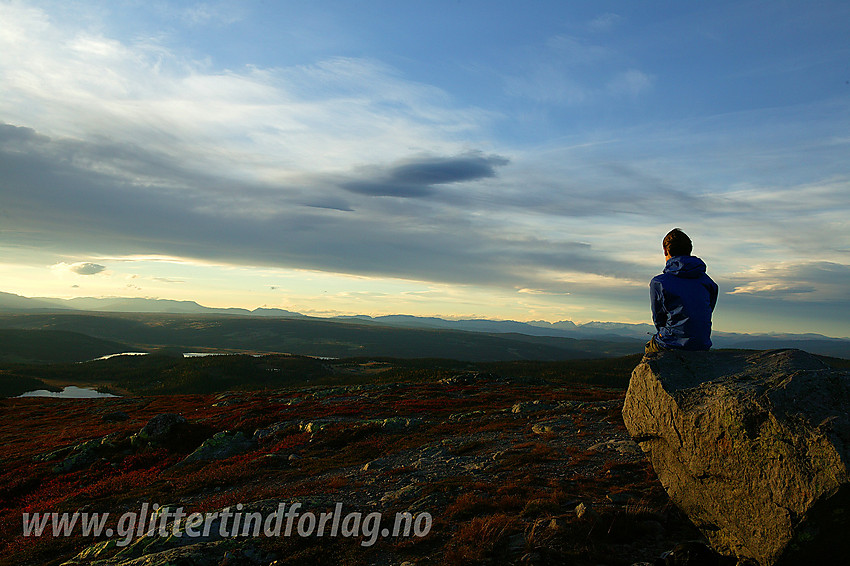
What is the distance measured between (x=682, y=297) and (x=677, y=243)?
139 centimetres

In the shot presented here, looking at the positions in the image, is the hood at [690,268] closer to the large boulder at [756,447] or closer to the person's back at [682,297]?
the person's back at [682,297]

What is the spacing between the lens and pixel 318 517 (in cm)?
1345

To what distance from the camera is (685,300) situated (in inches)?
377

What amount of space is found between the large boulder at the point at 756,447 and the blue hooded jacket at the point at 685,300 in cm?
45

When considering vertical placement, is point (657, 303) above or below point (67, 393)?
above

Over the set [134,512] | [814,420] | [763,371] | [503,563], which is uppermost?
[763,371]

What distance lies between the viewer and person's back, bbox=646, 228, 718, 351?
9570 millimetres

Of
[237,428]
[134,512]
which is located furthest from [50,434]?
[134,512]

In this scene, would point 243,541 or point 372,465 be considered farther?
point 372,465

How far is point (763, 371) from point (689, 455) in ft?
7.41

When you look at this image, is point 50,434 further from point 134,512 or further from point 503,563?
point 503,563

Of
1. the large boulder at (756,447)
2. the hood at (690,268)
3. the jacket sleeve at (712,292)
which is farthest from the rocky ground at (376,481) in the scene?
the hood at (690,268)

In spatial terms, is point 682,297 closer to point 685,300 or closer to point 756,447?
point 685,300

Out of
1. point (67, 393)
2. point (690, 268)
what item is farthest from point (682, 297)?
point (67, 393)
